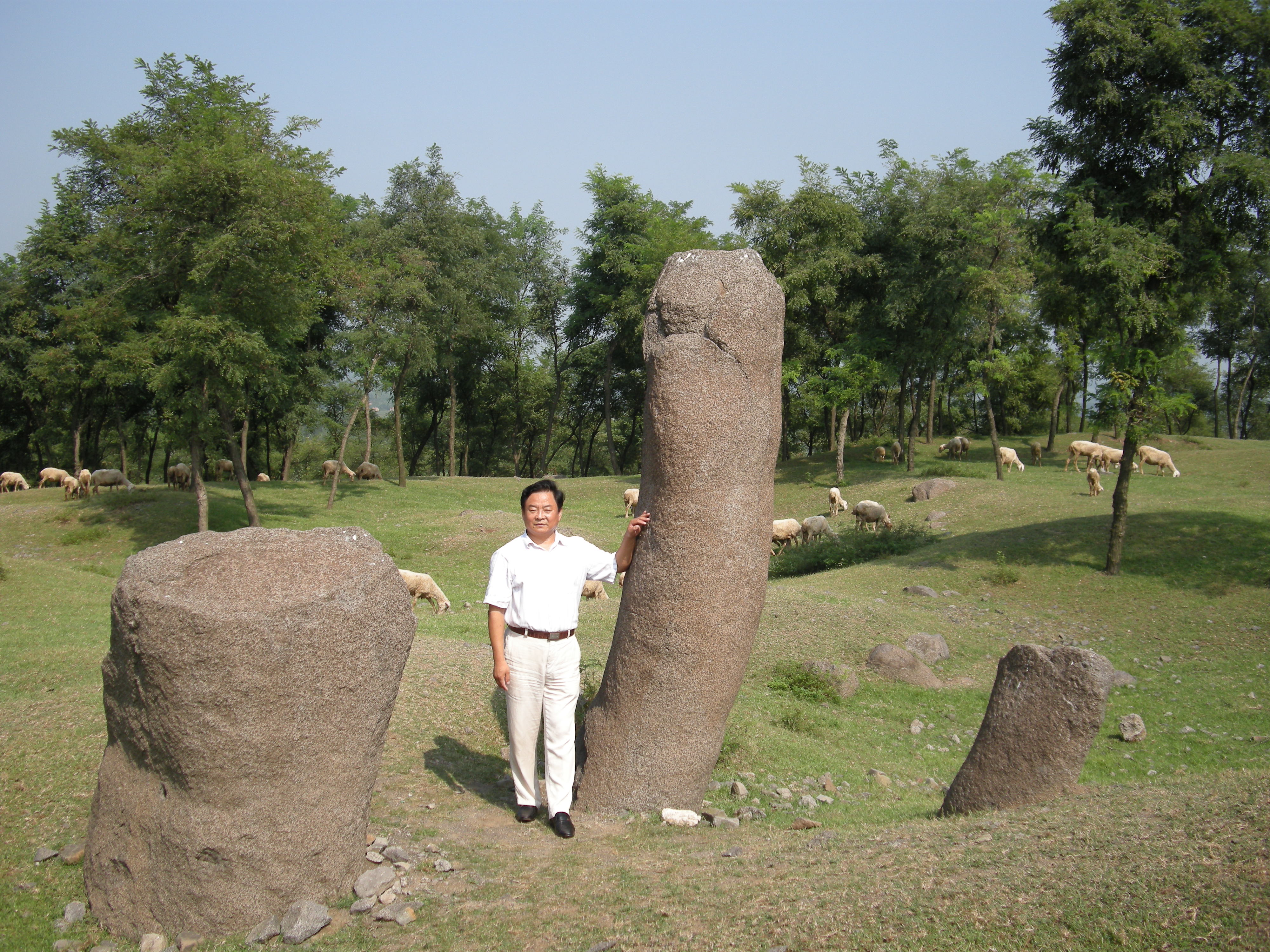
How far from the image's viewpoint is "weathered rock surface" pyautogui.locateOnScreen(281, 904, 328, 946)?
4598 millimetres

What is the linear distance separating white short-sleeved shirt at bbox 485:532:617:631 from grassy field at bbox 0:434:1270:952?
146 centimetres

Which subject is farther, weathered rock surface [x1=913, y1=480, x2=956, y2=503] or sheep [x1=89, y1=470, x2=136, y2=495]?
sheep [x1=89, y1=470, x2=136, y2=495]

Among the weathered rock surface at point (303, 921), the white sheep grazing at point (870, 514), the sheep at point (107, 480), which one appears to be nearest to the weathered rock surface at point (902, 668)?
the weathered rock surface at point (303, 921)

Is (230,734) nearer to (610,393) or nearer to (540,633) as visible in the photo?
(540,633)

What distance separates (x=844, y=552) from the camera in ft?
73.3

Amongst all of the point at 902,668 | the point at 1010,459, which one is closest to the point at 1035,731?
the point at 902,668

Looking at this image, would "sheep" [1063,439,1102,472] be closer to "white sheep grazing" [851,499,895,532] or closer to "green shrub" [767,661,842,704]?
"white sheep grazing" [851,499,895,532]

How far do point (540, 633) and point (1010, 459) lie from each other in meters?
32.0

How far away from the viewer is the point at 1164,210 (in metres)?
18.0

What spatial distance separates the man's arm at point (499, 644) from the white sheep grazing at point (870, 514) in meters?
20.3

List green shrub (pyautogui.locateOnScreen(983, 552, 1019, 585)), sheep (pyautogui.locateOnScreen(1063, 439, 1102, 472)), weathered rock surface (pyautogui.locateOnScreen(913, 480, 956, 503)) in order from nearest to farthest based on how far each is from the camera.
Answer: green shrub (pyautogui.locateOnScreen(983, 552, 1019, 585)), weathered rock surface (pyautogui.locateOnScreen(913, 480, 956, 503)), sheep (pyautogui.locateOnScreen(1063, 439, 1102, 472))

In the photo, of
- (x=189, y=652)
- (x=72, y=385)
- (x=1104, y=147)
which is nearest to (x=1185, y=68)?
(x=1104, y=147)

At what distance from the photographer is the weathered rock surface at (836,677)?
11734 millimetres

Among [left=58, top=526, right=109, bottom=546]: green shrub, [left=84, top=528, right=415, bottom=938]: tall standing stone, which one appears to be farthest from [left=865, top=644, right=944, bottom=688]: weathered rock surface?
[left=58, top=526, right=109, bottom=546]: green shrub
